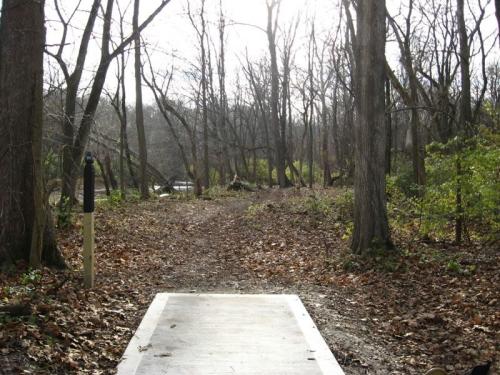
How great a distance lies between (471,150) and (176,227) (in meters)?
9.12

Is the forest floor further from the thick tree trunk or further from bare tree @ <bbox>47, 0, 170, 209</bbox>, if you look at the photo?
bare tree @ <bbox>47, 0, 170, 209</bbox>

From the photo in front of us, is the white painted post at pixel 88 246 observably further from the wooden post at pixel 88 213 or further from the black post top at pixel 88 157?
the black post top at pixel 88 157

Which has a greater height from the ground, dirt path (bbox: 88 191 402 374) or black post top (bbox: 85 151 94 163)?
black post top (bbox: 85 151 94 163)

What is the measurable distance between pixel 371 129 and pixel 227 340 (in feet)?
17.7

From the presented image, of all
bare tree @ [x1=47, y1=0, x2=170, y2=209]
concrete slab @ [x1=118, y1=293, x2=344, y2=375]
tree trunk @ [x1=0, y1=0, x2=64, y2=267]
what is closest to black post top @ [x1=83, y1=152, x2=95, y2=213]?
tree trunk @ [x1=0, y1=0, x2=64, y2=267]

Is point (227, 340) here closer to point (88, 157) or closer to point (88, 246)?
point (88, 246)

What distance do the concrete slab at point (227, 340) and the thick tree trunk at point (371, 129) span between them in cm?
301

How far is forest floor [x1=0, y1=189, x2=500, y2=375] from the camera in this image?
5012 mm

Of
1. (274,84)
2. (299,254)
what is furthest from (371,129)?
(274,84)

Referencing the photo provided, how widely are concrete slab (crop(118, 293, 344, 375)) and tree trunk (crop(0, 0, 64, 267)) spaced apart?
231cm

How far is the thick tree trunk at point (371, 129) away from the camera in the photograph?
30.8ft

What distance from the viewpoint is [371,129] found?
9500 millimetres

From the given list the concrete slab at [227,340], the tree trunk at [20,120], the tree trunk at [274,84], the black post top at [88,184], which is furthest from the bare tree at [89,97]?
the tree trunk at [274,84]

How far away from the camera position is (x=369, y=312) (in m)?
6.85
